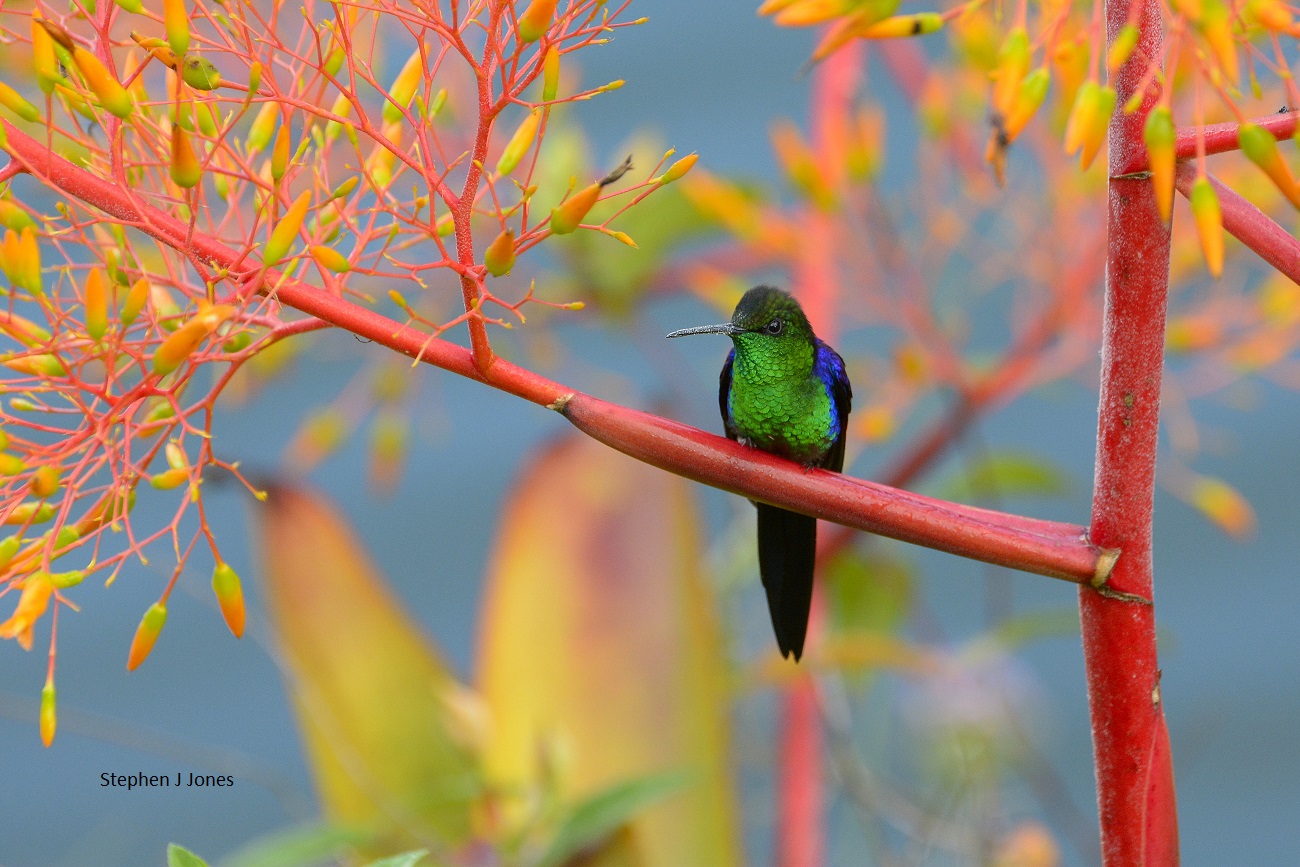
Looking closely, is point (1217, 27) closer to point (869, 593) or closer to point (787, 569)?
point (787, 569)

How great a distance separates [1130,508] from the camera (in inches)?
17.1

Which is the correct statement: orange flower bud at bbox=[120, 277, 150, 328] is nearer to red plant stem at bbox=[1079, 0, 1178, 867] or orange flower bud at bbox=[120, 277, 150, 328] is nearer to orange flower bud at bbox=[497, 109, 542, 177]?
orange flower bud at bbox=[497, 109, 542, 177]

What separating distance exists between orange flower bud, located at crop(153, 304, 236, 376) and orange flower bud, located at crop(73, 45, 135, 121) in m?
0.07

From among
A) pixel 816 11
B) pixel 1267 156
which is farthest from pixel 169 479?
pixel 1267 156

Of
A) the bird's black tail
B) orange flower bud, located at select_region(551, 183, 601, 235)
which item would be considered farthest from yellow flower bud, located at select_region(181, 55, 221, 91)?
the bird's black tail

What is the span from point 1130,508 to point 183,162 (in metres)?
0.35

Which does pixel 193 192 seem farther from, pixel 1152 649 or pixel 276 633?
pixel 276 633

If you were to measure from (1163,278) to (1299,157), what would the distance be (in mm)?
603

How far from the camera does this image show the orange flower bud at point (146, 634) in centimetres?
45

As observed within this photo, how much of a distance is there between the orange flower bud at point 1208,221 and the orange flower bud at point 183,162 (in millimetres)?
317

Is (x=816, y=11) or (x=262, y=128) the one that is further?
(x=262, y=128)

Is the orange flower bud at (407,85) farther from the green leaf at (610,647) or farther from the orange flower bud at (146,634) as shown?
the green leaf at (610,647)

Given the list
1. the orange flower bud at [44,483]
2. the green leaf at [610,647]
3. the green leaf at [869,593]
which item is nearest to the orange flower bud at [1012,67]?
the orange flower bud at [44,483]

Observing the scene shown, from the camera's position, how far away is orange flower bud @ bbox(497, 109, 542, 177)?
47cm
